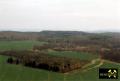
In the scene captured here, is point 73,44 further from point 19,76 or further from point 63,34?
point 19,76

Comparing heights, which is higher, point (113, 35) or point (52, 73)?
point (113, 35)

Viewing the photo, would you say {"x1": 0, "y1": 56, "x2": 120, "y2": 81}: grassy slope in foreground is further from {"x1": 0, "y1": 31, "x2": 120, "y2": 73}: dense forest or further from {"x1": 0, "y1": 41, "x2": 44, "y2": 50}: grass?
{"x1": 0, "y1": 41, "x2": 44, "y2": 50}: grass

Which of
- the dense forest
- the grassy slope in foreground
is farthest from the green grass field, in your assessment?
the dense forest

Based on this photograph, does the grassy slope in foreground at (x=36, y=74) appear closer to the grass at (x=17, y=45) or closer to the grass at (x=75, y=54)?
the grass at (x=17, y=45)

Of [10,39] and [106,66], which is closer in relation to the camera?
[106,66]

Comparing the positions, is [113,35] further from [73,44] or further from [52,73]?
[52,73]

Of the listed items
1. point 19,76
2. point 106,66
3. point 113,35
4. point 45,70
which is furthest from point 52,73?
point 113,35
